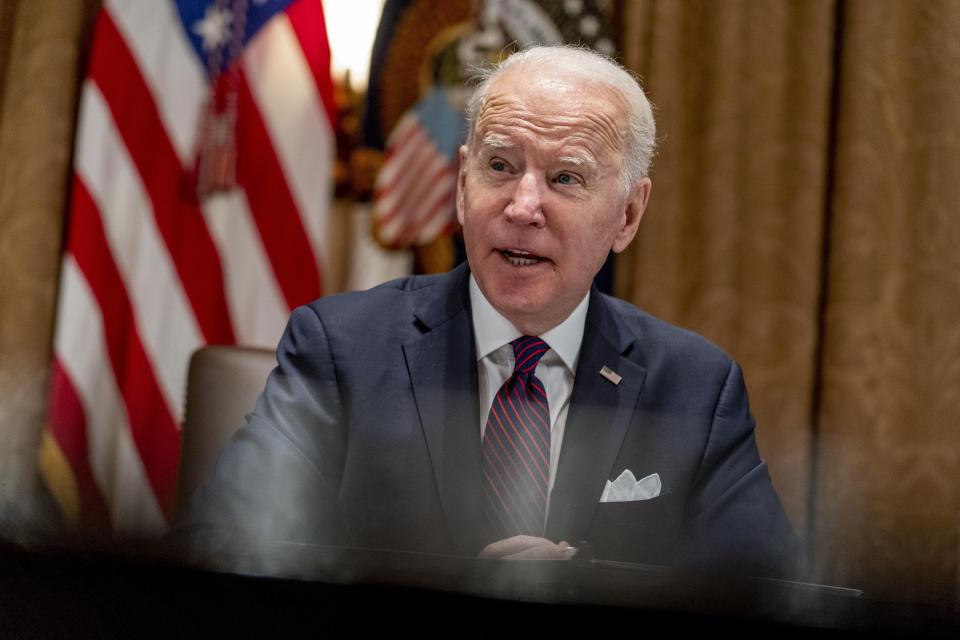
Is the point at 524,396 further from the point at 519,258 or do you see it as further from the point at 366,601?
the point at 366,601

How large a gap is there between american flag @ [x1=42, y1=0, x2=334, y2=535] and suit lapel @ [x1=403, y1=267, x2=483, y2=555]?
1053 mm

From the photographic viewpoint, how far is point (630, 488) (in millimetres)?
1279

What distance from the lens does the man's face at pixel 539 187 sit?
1.28 metres

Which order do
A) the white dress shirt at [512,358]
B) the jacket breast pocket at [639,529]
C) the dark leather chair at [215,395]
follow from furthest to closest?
the dark leather chair at [215,395] → the white dress shirt at [512,358] → the jacket breast pocket at [639,529]

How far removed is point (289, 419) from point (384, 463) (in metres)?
0.14

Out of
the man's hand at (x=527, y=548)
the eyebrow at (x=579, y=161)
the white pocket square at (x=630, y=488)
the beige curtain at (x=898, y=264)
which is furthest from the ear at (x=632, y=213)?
the beige curtain at (x=898, y=264)

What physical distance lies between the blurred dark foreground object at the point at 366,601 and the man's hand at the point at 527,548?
0.44 meters

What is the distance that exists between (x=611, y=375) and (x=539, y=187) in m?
0.29

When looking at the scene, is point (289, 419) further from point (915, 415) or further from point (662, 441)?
point (915, 415)

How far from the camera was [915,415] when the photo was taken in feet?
7.88

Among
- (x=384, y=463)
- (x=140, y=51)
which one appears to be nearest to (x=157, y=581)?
(x=384, y=463)

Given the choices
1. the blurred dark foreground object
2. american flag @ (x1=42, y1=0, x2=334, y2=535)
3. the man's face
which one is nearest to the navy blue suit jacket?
the man's face

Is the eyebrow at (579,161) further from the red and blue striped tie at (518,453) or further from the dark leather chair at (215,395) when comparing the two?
the dark leather chair at (215,395)

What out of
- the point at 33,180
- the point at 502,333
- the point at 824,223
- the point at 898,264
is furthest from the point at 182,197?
the point at 898,264
